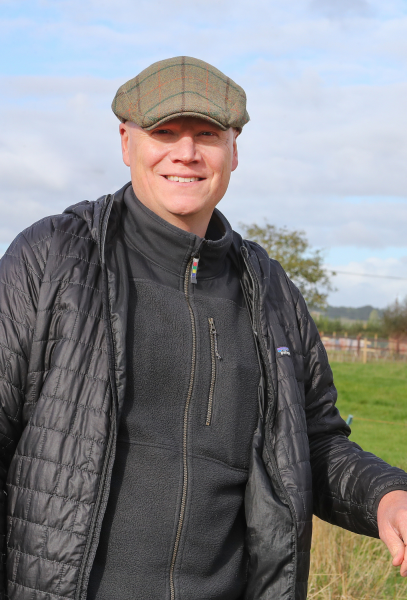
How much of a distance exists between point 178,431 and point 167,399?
0.09 meters

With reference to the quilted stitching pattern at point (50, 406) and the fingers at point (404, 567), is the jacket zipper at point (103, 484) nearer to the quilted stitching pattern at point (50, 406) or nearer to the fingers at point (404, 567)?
the quilted stitching pattern at point (50, 406)

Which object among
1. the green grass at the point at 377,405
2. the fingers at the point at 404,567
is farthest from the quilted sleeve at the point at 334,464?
the green grass at the point at 377,405

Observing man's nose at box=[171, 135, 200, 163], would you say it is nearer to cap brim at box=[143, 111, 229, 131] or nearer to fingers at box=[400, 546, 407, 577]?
cap brim at box=[143, 111, 229, 131]

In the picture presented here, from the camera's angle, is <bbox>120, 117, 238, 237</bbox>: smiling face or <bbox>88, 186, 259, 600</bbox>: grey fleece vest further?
<bbox>120, 117, 238, 237</bbox>: smiling face

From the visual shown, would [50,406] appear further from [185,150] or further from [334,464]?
[334,464]

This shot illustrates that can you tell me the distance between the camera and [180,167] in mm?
2092

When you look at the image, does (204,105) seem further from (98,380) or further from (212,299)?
(98,380)

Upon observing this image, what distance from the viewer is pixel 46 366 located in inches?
71.7

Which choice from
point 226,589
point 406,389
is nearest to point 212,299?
point 226,589

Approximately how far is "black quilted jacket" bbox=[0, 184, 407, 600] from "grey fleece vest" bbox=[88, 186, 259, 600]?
0.23ft

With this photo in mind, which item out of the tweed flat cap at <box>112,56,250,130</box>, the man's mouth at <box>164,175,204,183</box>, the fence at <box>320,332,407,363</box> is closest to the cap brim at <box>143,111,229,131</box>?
the tweed flat cap at <box>112,56,250,130</box>

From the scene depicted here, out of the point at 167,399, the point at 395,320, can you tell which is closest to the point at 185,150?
the point at 167,399

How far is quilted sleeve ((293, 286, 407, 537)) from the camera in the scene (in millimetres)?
2105

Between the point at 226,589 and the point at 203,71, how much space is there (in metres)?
1.49
